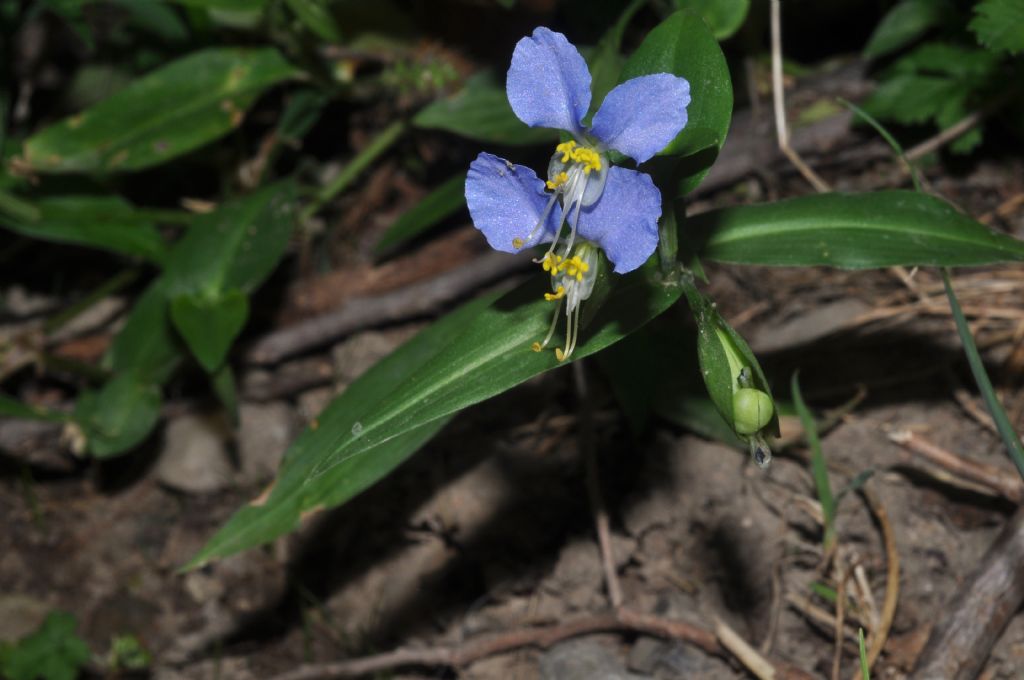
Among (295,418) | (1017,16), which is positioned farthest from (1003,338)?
(295,418)

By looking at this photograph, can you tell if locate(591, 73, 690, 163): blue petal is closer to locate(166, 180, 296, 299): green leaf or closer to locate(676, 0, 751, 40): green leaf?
locate(676, 0, 751, 40): green leaf

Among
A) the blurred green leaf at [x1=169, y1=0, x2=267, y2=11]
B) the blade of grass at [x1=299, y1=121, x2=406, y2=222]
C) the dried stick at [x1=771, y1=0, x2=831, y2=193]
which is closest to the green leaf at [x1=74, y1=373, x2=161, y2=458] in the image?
the blade of grass at [x1=299, y1=121, x2=406, y2=222]

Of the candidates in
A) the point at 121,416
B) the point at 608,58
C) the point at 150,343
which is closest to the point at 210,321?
the point at 150,343

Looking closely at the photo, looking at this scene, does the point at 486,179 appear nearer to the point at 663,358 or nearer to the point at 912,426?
the point at 663,358

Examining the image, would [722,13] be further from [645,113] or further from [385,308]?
[385,308]

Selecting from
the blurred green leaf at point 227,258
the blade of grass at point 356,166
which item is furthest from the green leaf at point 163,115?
the blade of grass at point 356,166
